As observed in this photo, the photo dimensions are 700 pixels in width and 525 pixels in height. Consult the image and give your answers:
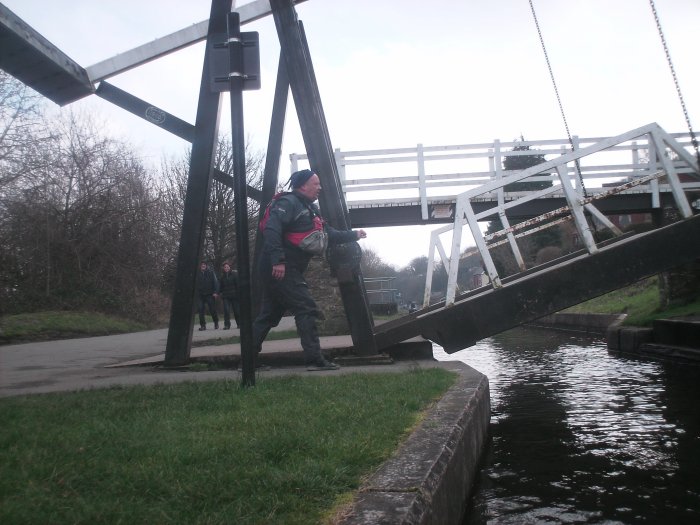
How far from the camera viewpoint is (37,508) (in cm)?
222

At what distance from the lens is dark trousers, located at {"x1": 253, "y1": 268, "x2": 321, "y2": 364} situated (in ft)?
20.5

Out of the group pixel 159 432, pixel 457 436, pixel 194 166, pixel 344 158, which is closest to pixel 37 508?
pixel 159 432

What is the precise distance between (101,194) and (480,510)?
2306 cm

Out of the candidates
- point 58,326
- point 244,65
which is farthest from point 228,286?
point 244,65

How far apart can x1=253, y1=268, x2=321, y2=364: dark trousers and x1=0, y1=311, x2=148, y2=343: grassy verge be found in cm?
1057

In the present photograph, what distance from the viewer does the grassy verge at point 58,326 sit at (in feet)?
50.5

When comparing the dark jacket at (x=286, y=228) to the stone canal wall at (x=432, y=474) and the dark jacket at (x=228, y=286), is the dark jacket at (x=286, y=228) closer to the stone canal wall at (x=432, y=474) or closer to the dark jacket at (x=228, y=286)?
the stone canal wall at (x=432, y=474)

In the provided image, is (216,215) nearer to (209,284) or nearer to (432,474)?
(209,284)

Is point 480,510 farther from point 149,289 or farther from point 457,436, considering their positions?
point 149,289

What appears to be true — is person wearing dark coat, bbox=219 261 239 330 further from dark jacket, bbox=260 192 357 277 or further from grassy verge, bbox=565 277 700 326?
dark jacket, bbox=260 192 357 277

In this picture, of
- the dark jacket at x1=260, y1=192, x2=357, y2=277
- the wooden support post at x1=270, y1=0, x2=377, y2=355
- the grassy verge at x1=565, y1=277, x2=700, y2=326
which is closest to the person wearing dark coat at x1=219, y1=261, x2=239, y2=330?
the grassy verge at x1=565, y1=277, x2=700, y2=326

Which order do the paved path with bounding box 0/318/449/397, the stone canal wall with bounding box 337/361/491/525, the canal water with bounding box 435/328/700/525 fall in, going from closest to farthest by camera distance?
the stone canal wall with bounding box 337/361/491/525
the canal water with bounding box 435/328/700/525
the paved path with bounding box 0/318/449/397

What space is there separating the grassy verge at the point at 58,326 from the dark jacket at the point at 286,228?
10.9 m

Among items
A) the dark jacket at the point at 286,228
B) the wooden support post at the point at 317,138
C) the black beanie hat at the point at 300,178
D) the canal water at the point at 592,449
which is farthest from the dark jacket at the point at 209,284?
the black beanie hat at the point at 300,178
